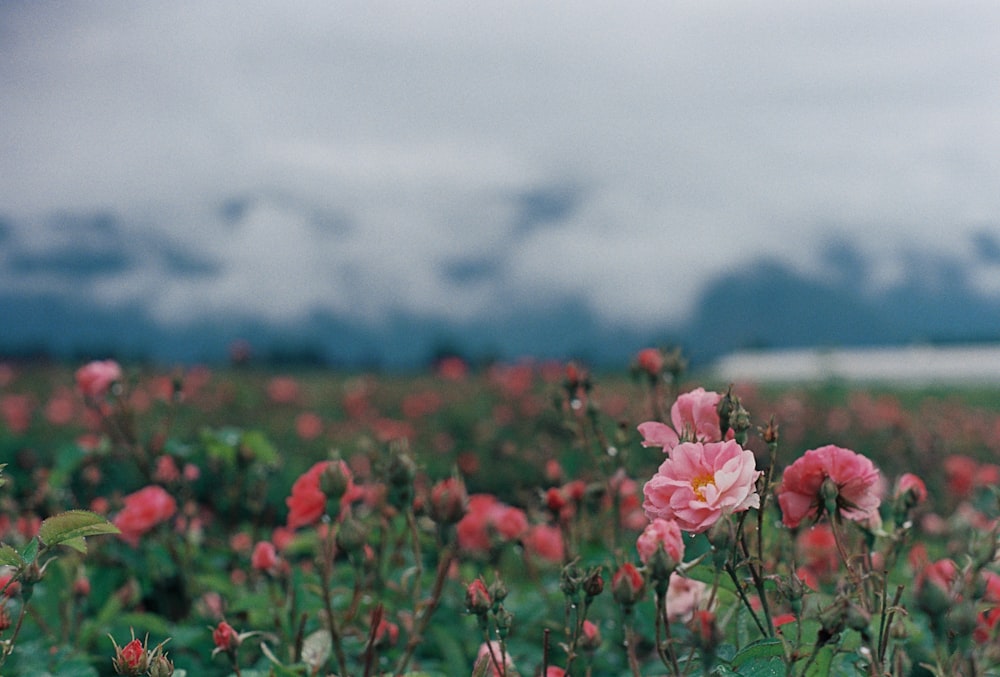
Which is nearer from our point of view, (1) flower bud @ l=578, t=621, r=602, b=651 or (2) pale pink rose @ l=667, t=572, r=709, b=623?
(1) flower bud @ l=578, t=621, r=602, b=651

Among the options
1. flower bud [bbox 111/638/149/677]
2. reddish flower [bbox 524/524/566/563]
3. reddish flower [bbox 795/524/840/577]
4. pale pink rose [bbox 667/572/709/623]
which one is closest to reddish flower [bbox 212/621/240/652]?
flower bud [bbox 111/638/149/677]

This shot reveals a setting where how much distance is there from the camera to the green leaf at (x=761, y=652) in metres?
1.12

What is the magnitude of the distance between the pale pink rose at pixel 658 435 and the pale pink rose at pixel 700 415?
0.18 ft

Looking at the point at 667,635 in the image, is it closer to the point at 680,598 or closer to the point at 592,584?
the point at 592,584

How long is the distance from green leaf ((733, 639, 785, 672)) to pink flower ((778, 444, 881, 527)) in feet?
0.50

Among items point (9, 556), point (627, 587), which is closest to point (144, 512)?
point (9, 556)

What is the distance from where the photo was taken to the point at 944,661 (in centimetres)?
115

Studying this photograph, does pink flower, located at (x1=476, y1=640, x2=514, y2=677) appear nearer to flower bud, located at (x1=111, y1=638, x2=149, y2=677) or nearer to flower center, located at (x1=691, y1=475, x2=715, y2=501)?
flower center, located at (x1=691, y1=475, x2=715, y2=501)

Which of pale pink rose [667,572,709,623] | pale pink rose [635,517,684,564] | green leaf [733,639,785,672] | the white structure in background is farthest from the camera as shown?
the white structure in background

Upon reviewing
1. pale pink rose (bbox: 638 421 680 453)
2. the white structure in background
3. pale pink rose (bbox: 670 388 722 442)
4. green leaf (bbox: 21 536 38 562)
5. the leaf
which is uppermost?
pale pink rose (bbox: 670 388 722 442)

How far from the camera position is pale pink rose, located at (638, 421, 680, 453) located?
1327 millimetres

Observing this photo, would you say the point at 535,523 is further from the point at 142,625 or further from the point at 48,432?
the point at 48,432

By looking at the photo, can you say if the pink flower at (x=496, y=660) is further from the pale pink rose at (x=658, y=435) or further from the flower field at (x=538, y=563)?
the pale pink rose at (x=658, y=435)

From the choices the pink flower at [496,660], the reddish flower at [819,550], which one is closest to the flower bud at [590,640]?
the pink flower at [496,660]
